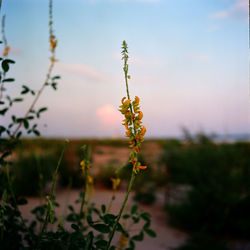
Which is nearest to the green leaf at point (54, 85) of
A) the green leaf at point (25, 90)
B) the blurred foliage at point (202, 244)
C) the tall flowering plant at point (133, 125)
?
the green leaf at point (25, 90)

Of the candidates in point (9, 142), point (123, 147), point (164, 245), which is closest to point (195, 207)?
point (164, 245)

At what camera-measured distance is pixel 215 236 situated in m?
3.90

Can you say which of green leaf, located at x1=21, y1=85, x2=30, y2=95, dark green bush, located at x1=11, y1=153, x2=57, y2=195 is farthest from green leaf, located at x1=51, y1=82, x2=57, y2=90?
dark green bush, located at x1=11, y1=153, x2=57, y2=195

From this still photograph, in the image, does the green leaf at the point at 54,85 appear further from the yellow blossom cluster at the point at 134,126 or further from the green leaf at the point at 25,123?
the yellow blossom cluster at the point at 134,126

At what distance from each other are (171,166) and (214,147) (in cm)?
125

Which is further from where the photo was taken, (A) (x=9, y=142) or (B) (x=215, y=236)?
(B) (x=215, y=236)

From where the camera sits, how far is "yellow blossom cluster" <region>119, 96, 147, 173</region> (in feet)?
2.27

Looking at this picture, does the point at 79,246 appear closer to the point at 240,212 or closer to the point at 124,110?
the point at 124,110

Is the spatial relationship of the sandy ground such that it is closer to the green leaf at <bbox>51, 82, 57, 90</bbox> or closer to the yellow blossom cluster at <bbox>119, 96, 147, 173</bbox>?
the green leaf at <bbox>51, 82, 57, 90</bbox>

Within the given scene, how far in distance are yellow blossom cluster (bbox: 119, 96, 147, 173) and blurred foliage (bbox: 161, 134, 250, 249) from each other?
334 centimetres

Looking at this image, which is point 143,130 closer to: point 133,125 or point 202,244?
point 133,125

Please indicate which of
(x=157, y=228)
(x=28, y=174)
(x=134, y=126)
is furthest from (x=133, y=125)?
(x=28, y=174)

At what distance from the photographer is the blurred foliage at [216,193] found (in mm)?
3811

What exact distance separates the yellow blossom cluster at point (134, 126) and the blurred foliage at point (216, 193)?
3341 mm
